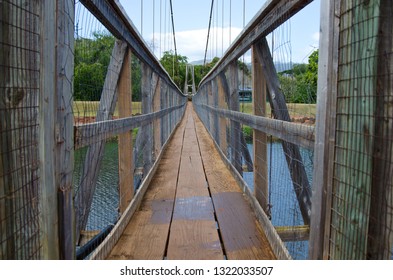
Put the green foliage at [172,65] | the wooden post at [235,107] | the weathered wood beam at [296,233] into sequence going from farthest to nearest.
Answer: the green foliage at [172,65] < the wooden post at [235,107] < the weathered wood beam at [296,233]

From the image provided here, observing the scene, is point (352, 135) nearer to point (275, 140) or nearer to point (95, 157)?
point (95, 157)

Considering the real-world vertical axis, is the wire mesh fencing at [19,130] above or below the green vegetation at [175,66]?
below

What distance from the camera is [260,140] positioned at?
228 centimetres

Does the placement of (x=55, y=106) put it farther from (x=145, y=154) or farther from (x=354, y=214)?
(x=145, y=154)

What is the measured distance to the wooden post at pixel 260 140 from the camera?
2.24m

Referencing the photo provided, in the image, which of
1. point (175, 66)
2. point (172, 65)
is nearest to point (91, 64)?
point (172, 65)

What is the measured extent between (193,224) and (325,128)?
128cm

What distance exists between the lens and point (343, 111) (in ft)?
3.28

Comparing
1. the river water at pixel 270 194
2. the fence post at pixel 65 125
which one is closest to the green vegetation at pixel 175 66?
the river water at pixel 270 194

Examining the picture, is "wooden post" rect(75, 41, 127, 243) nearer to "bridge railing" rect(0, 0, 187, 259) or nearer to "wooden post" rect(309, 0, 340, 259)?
"bridge railing" rect(0, 0, 187, 259)

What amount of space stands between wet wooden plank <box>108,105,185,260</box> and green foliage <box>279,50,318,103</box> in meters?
0.90

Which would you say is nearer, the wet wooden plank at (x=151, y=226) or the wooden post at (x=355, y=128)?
the wooden post at (x=355, y=128)

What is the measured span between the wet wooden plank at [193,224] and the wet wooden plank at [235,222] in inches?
2.0

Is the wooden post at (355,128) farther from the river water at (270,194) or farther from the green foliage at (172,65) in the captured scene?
the green foliage at (172,65)
